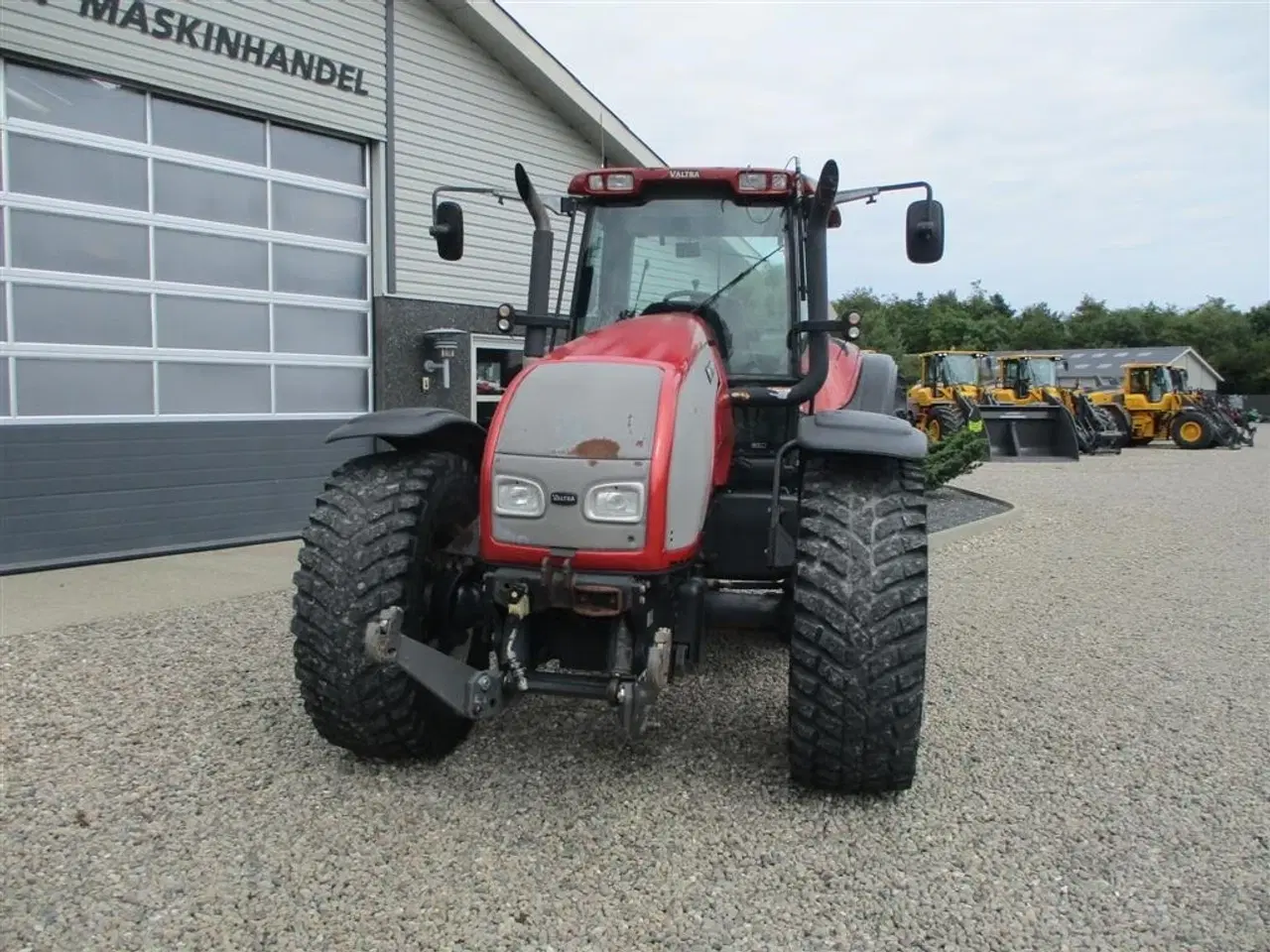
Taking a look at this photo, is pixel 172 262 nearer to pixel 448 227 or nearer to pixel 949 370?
pixel 448 227

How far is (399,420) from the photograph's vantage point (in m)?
4.04

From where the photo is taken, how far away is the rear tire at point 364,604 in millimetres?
3684

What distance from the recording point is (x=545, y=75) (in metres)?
11.0

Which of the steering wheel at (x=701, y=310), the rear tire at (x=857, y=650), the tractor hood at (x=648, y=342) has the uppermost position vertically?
the steering wheel at (x=701, y=310)

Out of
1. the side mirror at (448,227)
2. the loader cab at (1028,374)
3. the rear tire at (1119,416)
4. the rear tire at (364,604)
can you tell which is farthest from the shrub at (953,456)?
the rear tire at (1119,416)

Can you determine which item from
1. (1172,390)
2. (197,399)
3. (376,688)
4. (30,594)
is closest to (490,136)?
(197,399)

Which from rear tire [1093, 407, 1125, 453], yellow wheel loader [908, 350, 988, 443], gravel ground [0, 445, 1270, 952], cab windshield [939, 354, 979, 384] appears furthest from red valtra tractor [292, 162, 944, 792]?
cab windshield [939, 354, 979, 384]

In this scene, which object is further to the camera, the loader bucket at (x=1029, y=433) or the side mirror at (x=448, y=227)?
the loader bucket at (x=1029, y=433)

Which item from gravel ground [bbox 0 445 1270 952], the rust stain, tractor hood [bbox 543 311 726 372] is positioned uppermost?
tractor hood [bbox 543 311 726 372]

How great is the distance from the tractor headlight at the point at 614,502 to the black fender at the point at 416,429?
0.90m

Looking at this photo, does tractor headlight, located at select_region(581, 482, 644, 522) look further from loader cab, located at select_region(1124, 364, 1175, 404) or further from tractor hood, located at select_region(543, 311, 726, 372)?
loader cab, located at select_region(1124, 364, 1175, 404)

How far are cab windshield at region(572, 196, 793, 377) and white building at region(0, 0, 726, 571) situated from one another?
196 inches

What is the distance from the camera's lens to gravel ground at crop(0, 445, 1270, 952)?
290 cm

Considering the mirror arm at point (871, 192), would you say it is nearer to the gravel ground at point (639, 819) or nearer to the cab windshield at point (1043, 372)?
the gravel ground at point (639, 819)
